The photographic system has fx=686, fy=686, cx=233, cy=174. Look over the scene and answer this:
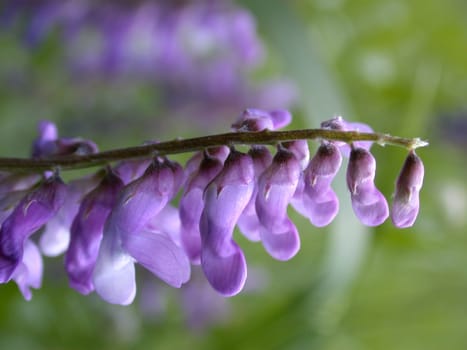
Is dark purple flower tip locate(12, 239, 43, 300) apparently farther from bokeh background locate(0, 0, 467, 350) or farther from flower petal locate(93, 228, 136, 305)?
bokeh background locate(0, 0, 467, 350)

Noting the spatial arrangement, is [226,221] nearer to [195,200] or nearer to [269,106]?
[195,200]

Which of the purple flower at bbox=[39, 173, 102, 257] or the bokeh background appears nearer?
the purple flower at bbox=[39, 173, 102, 257]

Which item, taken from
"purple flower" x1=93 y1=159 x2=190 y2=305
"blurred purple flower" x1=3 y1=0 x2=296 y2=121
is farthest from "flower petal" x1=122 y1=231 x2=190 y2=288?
"blurred purple flower" x1=3 y1=0 x2=296 y2=121

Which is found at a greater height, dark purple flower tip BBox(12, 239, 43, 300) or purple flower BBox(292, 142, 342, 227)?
purple flower BBox(292, 142, 342, 227)

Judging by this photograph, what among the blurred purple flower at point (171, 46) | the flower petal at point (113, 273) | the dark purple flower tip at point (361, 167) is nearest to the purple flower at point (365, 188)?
the dark purple flower tip at point (361, 167)

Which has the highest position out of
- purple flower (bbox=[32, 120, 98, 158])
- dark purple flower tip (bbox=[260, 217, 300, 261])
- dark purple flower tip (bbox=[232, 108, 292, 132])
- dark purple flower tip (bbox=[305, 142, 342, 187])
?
purple flower (bbox=[32, 120, 98, 158])

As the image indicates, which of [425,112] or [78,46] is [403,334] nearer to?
[425,112]
